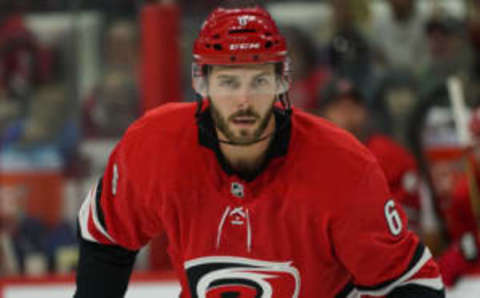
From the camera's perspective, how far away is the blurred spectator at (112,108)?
3.76 metres

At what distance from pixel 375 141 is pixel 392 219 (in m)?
1.77

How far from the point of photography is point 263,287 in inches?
72.6

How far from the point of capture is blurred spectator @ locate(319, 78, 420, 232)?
337 cm

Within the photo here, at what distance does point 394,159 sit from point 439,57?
0.64 meters

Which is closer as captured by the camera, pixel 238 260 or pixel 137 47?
pixel 238 260

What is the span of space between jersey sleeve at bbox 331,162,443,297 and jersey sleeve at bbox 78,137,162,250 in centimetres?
42

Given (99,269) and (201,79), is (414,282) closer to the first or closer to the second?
(201,79)

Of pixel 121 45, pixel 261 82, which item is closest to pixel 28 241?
pixel 121 45

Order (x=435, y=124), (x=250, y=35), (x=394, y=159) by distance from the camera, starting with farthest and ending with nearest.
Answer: (x=435, y=124), (x=394, y=159), (x=250, y=35)

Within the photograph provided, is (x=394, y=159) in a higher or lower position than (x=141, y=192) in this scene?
lower

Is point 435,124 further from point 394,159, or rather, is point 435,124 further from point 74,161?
point 74,161

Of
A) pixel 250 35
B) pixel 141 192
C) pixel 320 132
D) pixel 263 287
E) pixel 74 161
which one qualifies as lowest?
pixel 74 161

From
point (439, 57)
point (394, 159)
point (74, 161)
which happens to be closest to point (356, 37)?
point (439, 57)

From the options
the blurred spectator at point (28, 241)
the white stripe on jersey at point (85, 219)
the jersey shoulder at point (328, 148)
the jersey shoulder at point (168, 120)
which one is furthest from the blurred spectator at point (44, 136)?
the jersey shoulder at point (328, 148)
